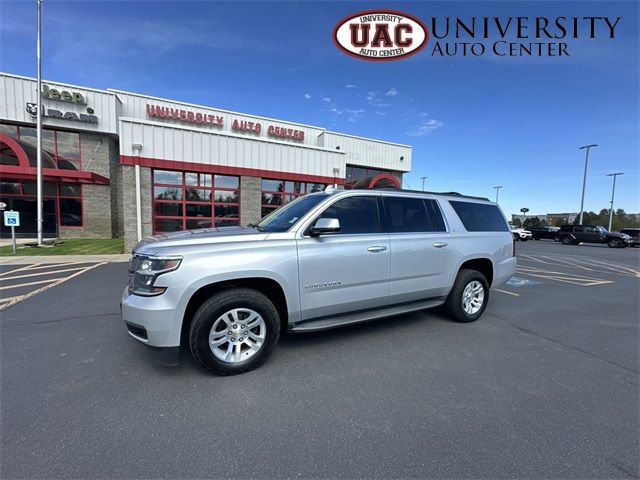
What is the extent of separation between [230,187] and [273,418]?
13537 mm

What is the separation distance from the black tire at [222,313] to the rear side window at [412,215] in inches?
76.1

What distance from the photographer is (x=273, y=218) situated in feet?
13.4

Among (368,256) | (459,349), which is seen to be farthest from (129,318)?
(459,349)

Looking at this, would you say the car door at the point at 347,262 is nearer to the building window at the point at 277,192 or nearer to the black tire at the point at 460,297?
the black tire at the point at 460,297

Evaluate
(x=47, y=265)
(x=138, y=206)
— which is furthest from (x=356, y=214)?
(x=138, y=206)

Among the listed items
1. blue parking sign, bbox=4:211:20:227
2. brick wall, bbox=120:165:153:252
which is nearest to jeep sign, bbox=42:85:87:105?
brick wall, bbox=120:165:153:252

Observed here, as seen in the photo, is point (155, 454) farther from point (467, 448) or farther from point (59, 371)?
point (467, 448)

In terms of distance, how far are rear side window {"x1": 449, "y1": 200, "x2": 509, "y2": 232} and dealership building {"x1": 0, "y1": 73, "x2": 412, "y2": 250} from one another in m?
11.6

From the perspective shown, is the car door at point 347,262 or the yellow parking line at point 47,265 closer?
the car door at point 347,262

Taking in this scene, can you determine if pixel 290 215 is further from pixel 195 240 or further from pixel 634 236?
pixel 634 236

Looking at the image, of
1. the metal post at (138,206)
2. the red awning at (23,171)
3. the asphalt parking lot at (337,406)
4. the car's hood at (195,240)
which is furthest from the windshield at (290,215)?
the red awning at (23,171)

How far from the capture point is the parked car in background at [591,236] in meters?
23.3

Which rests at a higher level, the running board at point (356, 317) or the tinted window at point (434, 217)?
the tinted window at point (434, 217)

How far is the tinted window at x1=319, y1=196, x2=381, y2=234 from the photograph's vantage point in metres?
3.65
